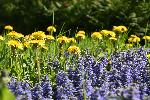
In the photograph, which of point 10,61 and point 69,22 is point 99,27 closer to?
point 69,22

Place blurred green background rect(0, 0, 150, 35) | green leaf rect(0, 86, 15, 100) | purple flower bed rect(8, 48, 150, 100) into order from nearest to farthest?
green leaf rect(0, 86, 15, 100), purple flower bed rect(8, 48, 150, 100), blurred green background rect(0, 0, 150, 35)

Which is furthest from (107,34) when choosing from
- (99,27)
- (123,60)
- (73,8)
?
(73,8)

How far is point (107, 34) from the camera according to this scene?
5887 mm

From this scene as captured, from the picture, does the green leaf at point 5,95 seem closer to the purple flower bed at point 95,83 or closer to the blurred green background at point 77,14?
the purple flower bed at point 95,83

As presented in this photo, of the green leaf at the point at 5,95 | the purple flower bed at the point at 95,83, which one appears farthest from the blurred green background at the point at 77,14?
the green leaf at the point at 5,95

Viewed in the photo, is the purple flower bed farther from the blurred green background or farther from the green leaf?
the blurred green background

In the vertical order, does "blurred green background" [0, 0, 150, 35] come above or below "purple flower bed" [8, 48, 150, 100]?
above

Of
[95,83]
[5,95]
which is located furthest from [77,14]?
[5,95]

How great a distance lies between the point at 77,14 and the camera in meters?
9.41

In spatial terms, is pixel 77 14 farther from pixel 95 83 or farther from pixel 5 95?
pixel 5 95

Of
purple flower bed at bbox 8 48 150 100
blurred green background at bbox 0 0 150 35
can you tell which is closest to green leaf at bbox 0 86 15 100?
purple flower bed at bbox 8 48 150 100

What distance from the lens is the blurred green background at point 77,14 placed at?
8.72m

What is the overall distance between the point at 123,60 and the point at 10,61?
4.09 feet

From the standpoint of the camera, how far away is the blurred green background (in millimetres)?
8719
